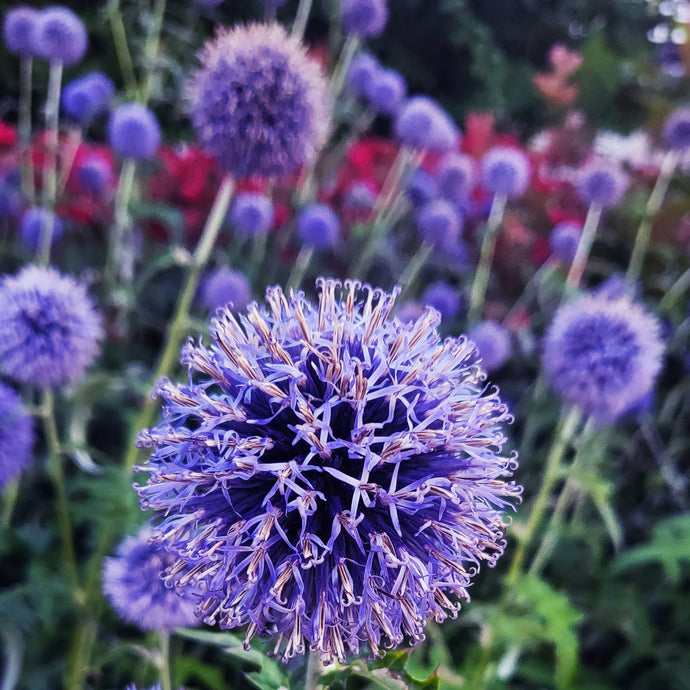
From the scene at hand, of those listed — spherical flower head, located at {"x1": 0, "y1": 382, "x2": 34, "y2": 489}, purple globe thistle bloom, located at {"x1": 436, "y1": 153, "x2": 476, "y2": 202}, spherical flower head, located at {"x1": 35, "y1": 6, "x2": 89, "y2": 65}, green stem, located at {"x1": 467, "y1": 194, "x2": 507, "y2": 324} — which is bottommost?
spherical flower head, located at {"x1": 0, "y1": 382, "x2": 34, "y2": 489}

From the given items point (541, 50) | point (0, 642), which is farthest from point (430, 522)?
point (541, 50)

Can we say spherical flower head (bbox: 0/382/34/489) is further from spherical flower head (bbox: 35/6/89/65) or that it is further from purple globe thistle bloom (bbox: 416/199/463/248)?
purple globe thistle bloom (bbox: 416/199/463/248)

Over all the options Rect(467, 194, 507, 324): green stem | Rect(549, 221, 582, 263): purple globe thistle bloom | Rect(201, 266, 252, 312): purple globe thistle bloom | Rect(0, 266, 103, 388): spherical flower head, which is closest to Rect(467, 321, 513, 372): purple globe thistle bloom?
Rect(467, 194, 507, 324): green stem

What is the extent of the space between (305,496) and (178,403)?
20 cm

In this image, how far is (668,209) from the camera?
240cm

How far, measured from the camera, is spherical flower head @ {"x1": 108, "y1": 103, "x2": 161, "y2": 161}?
181 cm

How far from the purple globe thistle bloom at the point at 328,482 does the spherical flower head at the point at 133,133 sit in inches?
48.5

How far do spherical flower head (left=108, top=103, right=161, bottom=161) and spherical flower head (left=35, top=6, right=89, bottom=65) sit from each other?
0.80 ft

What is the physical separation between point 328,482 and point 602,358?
93cm

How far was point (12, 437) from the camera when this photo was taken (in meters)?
1.38

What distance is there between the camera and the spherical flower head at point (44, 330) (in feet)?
4.31

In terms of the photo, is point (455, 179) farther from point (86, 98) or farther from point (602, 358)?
point (86, 98)

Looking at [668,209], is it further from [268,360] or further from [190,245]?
[268,360]

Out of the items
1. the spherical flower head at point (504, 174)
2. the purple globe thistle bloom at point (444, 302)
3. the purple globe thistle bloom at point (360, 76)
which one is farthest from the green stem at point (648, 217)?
the purple globe thistle bloom at point (360, 76)
